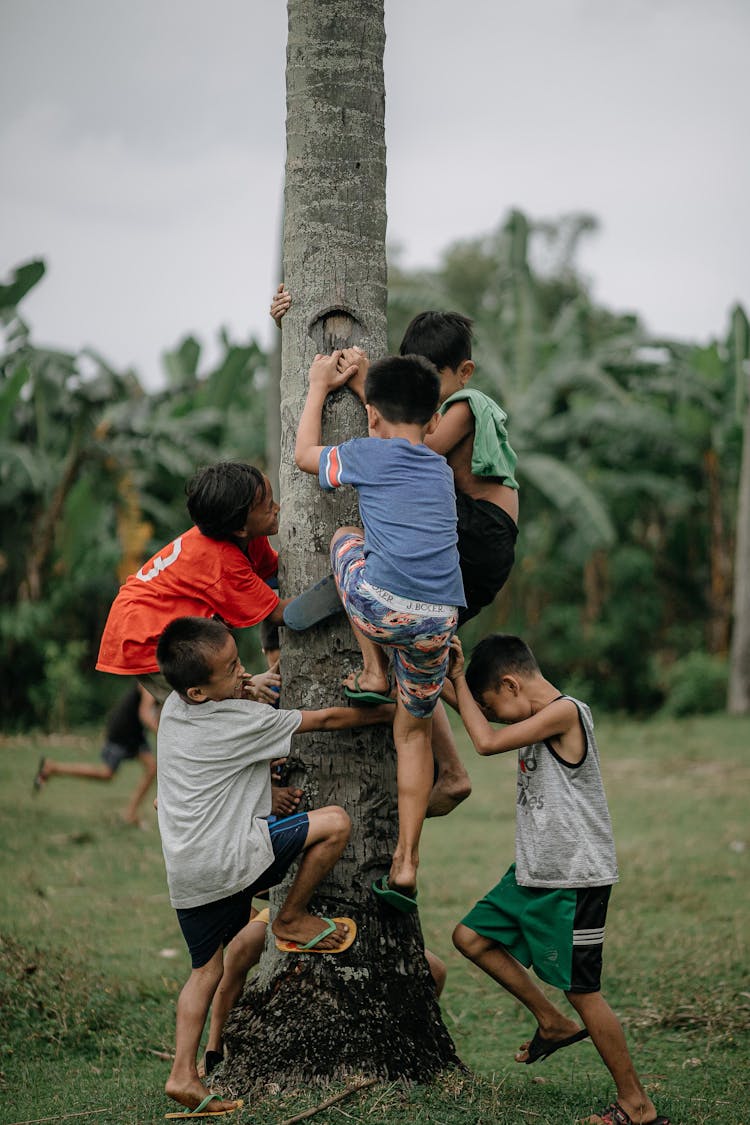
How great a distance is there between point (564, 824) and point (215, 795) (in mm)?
1113

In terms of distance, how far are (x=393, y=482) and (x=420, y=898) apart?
12.4 ft

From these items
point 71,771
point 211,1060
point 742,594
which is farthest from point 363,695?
point 742,594

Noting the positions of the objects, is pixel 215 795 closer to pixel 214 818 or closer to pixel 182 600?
pixel 214 818

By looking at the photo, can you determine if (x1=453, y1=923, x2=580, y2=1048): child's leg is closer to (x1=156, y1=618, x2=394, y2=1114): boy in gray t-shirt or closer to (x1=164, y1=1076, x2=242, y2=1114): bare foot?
(x1=156, y1=618, x2=394, y2=1114): boy in gray t-shirt

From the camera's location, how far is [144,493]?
14.2 meters

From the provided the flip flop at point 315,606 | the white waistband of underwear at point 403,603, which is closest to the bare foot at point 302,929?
the flip flop at point 315,606

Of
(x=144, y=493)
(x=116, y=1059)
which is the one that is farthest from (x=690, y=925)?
(x=144, y=493)

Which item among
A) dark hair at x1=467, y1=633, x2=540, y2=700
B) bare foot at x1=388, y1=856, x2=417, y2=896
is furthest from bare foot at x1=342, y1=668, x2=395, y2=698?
bare foot at x1=388, y1=856, x2=417, y2=896

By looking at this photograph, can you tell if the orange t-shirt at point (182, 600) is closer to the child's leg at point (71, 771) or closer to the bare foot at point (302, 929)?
the bare foot at point (302, 929)

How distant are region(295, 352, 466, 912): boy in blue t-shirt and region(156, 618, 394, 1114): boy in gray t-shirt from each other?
30 cm

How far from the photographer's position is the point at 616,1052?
11.8 ft

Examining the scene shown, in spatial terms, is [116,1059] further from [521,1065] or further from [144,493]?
[144,493]

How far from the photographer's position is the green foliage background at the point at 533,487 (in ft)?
40.7

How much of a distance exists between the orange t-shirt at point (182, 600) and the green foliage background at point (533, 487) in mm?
7529
